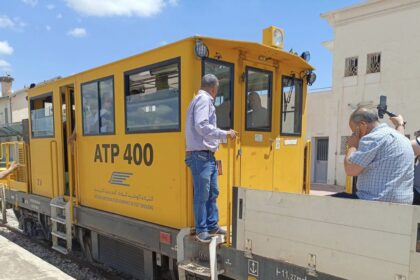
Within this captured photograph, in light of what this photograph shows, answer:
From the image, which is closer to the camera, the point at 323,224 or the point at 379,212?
the point at 379,212

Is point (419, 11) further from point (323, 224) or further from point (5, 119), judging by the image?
point (5, 119)

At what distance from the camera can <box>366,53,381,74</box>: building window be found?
47.8 feet

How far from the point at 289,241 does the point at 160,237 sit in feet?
5.48

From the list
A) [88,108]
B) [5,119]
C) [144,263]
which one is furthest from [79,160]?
[5,119]

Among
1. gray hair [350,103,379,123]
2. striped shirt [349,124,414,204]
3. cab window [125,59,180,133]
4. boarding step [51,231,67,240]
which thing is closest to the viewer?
striped shirt [349,124,414,204]

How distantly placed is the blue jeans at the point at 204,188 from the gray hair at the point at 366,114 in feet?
4.44

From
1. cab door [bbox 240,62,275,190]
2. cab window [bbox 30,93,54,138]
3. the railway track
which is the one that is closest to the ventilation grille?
the railway track

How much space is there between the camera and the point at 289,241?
2.62 meters

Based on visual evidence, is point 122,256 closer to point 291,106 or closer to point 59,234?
point 59,234

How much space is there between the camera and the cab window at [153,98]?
146 inches

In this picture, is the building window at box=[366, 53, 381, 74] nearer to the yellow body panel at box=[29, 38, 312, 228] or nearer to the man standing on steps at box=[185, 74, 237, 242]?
the yellow body panel at box=[29, 38, 312, 228]

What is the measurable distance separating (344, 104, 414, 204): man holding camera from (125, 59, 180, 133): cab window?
185 cm

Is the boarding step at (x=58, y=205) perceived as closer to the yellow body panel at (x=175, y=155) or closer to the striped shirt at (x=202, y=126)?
the yellow body panel at (x=175, y=155)

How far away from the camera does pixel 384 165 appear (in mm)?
A: 2482
